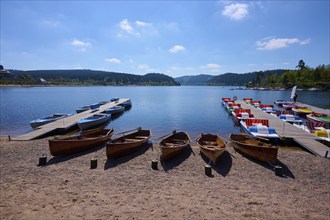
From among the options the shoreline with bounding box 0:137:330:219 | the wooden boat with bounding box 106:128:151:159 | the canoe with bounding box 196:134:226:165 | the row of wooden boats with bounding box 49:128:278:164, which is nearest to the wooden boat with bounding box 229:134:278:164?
the row of wooden boats with bounding box 49:128:278:164

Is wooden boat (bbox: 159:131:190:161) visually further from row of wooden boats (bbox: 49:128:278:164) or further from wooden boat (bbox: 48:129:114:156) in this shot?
wooden boat (bbox: 48:129:114:156)

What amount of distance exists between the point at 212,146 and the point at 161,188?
20.7 ft

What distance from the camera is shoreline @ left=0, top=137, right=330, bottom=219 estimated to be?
688 centimetres

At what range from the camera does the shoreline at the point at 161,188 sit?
688cm

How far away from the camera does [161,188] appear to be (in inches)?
345

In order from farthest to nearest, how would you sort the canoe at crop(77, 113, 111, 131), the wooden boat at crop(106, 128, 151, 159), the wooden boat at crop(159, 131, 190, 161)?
the canoe at crop(77, 113, 111, 131) < the wooden boat at crop(106, 128, 151, 159) < the wooden boat at crop(159, 131, 190, 161)

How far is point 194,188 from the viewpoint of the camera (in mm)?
8773

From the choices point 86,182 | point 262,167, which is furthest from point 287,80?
point 86,182

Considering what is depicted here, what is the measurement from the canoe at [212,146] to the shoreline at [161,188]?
23.4 inches

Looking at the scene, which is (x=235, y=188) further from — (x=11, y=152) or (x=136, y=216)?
(x=11, y=152)

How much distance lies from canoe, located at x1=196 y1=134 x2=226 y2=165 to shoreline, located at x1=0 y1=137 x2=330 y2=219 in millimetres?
595

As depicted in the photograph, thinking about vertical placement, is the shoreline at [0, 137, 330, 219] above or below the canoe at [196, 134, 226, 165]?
below

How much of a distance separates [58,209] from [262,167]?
10977 millimetres

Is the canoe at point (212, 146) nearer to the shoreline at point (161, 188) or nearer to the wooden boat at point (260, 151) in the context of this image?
the shoreline at point (161, 188)
